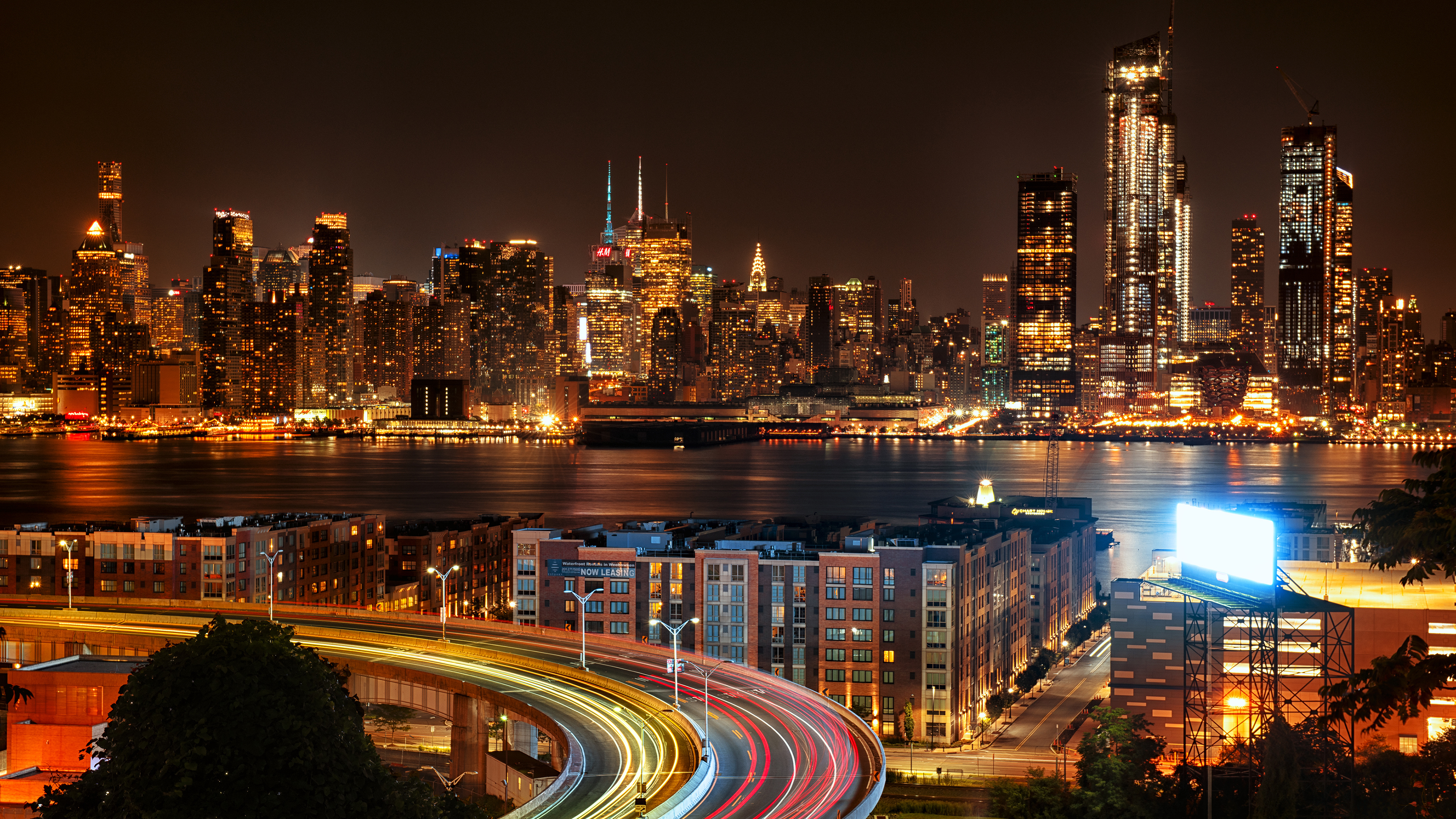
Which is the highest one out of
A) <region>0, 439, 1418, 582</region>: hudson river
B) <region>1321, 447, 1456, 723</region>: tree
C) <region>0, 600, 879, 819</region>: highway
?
<region>1321, 447, 1456, 723</region>: tree

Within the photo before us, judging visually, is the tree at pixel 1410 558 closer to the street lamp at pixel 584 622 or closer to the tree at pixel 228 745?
the tree at pixel 228 745

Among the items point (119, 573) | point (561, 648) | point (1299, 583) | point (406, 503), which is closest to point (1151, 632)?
point (1299, 583)

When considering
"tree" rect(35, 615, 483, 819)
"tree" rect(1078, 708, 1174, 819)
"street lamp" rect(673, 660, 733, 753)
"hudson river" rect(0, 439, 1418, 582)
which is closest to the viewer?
"tree" rect(35, 615, 483, 819)

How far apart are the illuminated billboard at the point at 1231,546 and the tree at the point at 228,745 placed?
35.0 ft

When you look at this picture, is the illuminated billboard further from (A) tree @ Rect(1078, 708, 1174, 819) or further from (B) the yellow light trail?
(B) the yellow light trail

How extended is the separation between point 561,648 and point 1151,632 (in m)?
11.4

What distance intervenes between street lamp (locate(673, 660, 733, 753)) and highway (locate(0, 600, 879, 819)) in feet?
0.27

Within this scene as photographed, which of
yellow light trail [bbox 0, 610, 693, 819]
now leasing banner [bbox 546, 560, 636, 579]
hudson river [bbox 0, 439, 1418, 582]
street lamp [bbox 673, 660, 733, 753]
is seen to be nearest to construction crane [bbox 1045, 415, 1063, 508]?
hudson river [bbox 0, 439, 1418, 582]

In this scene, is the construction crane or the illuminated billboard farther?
the construction crane

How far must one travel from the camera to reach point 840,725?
15.7 meters

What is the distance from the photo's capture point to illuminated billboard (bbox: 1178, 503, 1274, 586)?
1580 centimetres

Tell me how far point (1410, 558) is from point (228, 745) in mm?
8131

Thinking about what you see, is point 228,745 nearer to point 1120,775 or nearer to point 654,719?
point 654,719

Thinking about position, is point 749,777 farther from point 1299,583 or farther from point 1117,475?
point 1117,475
